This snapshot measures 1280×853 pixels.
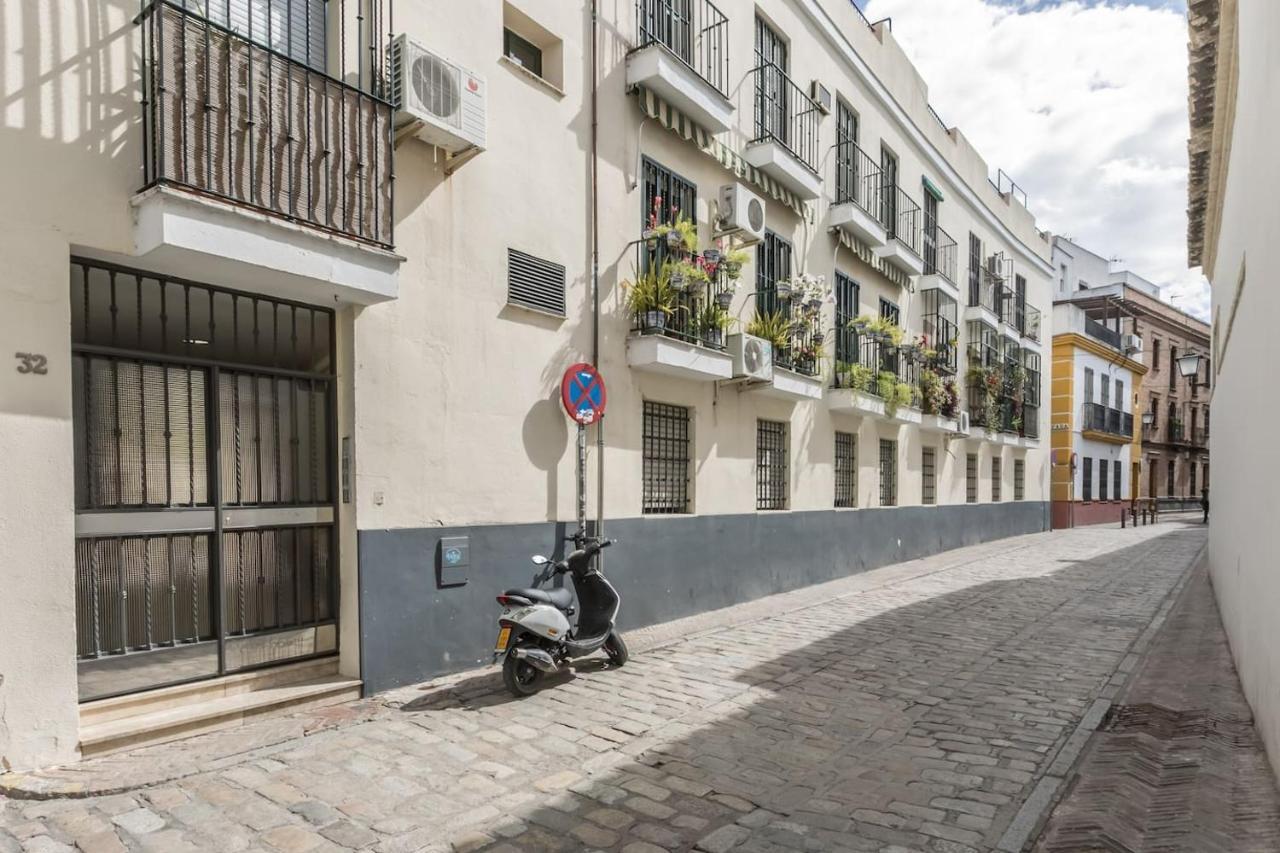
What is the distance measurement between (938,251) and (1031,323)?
359 inches

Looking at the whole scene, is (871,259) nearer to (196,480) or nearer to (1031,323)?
(196,480)

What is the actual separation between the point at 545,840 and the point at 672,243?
22.7ft

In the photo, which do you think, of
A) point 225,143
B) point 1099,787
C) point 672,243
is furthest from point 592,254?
point 1099,787

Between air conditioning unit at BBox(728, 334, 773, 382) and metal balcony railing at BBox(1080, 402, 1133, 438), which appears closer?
air conditioning unit at BBox(728, 334, 773, 382)

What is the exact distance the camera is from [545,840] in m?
3.96

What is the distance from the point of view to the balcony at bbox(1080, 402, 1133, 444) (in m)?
30.6

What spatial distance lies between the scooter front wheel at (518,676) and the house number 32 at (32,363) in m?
3.75

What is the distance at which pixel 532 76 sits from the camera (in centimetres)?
798

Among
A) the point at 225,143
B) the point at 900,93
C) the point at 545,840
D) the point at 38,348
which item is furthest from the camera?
the point at 900,93

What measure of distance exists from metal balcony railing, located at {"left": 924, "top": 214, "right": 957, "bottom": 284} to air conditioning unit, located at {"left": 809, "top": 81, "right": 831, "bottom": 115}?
5688mm

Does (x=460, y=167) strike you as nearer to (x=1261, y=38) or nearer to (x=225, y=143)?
(x=225, y=143)

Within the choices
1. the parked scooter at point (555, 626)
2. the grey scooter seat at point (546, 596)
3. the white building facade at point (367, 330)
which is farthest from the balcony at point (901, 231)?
the grey scooter seat at point (546, 596)

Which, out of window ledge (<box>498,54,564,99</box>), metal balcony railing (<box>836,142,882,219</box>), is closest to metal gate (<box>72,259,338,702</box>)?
window ledge (<box>498,54,564,99</box>)

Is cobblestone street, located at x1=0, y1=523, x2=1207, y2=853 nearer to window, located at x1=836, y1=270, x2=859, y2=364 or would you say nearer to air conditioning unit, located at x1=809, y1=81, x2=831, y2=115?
window, located at x1=836, y1=270, x2=859, y2=364
